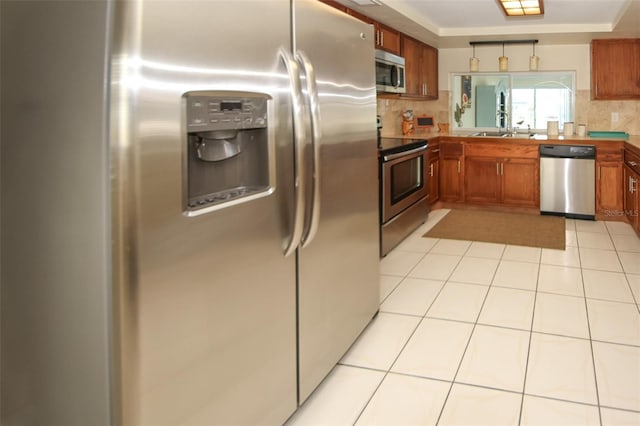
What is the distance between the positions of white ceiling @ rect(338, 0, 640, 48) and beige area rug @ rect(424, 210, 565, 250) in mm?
1930

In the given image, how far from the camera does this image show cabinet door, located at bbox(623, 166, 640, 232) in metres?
4.71

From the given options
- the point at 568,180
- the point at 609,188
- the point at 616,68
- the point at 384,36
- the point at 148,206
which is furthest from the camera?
the point at 616,68

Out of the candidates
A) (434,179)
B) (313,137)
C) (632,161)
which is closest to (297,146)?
(313,137)

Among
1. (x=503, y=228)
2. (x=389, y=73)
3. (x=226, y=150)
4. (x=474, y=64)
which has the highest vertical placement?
(x=474, y=64)

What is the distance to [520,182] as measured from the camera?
19.7ft

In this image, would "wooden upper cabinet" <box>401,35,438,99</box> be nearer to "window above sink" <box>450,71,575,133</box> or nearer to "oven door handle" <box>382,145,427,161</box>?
"window above sink" <box>450,71,575,133</box>

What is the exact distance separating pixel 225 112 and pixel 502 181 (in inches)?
203

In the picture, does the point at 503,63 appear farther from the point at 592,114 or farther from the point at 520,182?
the point at 520,182

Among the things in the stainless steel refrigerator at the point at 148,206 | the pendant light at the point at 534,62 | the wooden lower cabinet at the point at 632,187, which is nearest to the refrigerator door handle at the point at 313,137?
the stainless steel refrigerator at the point at 148,206

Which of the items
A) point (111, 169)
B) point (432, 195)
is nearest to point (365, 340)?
point (111, 169)

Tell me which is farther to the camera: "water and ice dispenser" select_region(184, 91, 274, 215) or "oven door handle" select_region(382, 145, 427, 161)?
"oven door handle" select_region(382, 145, 427, 161)

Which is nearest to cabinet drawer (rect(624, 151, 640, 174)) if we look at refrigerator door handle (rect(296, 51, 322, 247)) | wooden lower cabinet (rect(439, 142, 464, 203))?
wooden lower cabinet (rect(439, 142, 464, 203))

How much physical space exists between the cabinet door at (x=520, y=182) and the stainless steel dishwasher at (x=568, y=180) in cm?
7

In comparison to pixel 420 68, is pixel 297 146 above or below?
below
